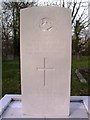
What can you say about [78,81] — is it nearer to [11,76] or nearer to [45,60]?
[11,76]

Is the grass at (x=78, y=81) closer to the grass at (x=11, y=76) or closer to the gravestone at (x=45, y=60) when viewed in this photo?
the grass at (x=11, y=76)

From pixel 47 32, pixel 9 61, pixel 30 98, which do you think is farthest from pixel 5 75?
pixel 47 32

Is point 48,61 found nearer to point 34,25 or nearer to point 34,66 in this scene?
point 34,66

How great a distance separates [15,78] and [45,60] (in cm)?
151

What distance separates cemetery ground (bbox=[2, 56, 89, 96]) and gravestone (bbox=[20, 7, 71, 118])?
134 centimetres

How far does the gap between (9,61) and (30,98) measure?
141cm

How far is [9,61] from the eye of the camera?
380cm

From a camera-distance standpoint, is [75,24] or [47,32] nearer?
[47,32]

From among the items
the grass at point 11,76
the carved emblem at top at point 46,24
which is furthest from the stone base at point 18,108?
the carved emblem at top at point 46,24

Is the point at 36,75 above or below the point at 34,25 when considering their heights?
below

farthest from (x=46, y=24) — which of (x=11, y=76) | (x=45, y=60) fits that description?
(x=11, y=76)

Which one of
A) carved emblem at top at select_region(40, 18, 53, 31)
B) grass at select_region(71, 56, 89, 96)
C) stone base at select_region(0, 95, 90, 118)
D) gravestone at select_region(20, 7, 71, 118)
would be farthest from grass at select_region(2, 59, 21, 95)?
carved emblem at top at select_region(40, 18, 53, 31)

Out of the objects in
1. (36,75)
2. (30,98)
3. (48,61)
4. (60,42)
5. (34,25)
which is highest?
(34,25)

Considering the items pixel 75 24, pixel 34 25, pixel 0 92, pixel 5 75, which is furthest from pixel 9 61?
pixel 34 25
